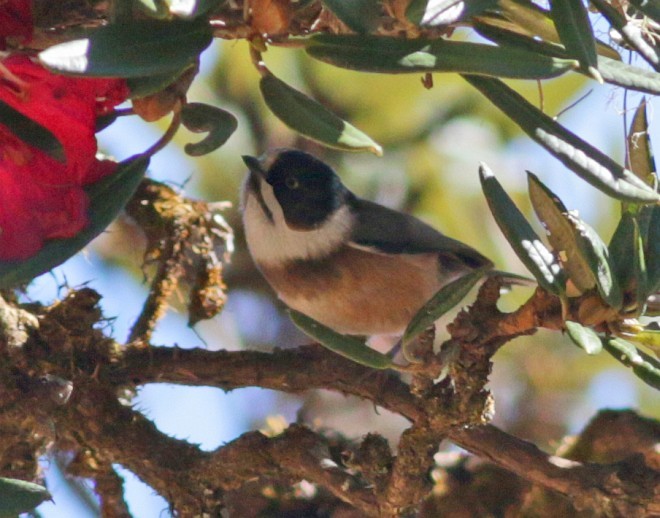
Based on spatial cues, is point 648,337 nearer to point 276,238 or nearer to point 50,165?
point 50,165

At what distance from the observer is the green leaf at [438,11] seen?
89 cm

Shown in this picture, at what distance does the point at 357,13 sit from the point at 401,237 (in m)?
1.71

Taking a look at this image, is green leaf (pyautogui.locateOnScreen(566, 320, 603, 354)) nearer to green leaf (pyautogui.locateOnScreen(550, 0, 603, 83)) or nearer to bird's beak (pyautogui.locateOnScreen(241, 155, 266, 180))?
green leaf (pyautogui.locateOnScreen(550, 0, 603, 83))

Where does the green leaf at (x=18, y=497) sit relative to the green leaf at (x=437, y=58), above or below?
below

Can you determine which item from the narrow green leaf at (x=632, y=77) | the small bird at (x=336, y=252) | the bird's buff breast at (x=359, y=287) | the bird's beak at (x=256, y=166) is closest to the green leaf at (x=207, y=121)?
the narrow green leaf at (x=632, y=77)

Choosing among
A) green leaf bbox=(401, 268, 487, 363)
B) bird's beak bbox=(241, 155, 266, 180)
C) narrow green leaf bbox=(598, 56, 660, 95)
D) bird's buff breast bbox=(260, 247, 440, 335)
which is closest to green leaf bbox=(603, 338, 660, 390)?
green leaf bbox=(401, 268, 487, 363)

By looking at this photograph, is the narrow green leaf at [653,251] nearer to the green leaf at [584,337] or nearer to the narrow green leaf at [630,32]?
the green leaf at [584,337]

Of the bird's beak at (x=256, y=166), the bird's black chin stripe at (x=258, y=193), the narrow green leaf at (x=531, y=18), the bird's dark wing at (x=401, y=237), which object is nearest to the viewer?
the narrow green leaf at (x=531, y=18)

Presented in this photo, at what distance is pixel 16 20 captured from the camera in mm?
1021

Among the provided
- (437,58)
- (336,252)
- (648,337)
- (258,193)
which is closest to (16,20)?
(437,58)

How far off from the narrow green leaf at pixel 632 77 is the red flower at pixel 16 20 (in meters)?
0.58

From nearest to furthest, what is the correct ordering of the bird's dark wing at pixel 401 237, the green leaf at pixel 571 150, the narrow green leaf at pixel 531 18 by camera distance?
the green leaf at pixel 571 150 → the narrow green leaf at pixel 531 18 → the bird's dark wing at pixel 401 237

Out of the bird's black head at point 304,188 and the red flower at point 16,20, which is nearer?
the red flower at point 16,20

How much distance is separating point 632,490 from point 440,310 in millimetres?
422
